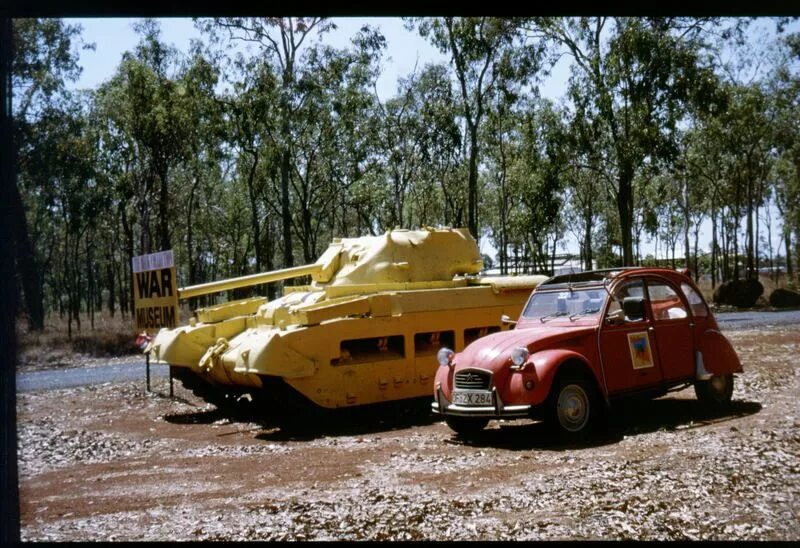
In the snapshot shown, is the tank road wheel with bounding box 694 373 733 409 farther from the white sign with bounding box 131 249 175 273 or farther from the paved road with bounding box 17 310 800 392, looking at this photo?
the paved road with bounding box 17 310 800 392

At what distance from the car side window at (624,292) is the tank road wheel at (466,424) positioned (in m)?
1.86

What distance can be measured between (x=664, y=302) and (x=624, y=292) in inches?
26.6

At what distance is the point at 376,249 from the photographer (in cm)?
1251

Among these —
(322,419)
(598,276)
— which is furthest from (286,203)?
(598,276)

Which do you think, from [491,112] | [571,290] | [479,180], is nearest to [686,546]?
[571,290]

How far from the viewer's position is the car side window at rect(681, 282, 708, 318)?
10141mm

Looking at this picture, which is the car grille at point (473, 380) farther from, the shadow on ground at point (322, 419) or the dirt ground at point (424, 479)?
the shadow on ground at point (322, 419)

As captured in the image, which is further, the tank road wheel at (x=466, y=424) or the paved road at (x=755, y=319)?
the paved road at (x=755, y=319)

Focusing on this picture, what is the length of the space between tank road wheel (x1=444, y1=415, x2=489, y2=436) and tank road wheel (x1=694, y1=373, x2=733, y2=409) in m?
2.74

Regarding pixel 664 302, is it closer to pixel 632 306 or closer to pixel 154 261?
pixel 632 306

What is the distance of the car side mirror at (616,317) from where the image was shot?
9.21 meters

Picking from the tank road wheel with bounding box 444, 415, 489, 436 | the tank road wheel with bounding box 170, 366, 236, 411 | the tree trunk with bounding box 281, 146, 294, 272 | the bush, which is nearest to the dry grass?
the tree trunk with bounding box 281, 146, 294, 272

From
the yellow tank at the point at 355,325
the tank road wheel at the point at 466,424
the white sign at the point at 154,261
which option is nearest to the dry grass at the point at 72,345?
the white sign at the point at 154,261

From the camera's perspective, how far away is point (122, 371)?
19938mm
